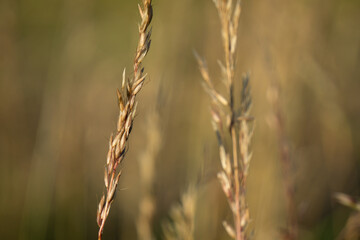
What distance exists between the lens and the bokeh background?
6.29 feet

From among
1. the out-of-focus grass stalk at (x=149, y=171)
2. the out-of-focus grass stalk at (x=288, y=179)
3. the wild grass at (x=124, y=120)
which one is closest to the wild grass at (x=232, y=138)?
the wild grass at (x=124, y=120)

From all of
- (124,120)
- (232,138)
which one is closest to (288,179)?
(232,138)

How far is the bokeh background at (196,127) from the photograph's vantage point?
6.29ft

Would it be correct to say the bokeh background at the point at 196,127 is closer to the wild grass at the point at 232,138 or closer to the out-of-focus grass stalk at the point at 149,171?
the out-of-focus grass stalk at the point at 149,171

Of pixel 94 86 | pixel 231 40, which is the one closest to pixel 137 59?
pixel 231 40

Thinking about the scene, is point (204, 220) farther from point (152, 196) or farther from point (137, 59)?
point (137, 59)

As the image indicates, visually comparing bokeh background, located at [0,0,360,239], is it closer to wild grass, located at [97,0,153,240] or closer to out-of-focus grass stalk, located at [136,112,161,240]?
out-of-focus grass stalk, located at [136,112,161,240]

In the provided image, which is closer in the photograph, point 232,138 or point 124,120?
point 124,120

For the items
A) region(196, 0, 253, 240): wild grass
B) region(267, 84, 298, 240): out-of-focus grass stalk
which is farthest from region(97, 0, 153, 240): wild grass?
region(267, 84, 298, 240): out-of-focus grass stalk

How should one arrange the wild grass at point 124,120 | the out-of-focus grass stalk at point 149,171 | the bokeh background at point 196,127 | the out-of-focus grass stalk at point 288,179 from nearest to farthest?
the wild grass at point 124,120 < the out-of-focus grass stalk at point 288,179 < the out-of-focus grass stalk at point 149,171 < the bokeh background at point 196,127

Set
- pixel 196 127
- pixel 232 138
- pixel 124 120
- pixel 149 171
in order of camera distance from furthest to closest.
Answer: pixel 196 127 → pixel 149 171 → pixel 232 138 → pixel 124 120

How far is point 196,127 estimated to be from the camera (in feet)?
7.81

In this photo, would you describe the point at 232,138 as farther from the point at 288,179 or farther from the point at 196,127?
the point at 196,127

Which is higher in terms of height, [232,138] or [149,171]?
[232,138]
